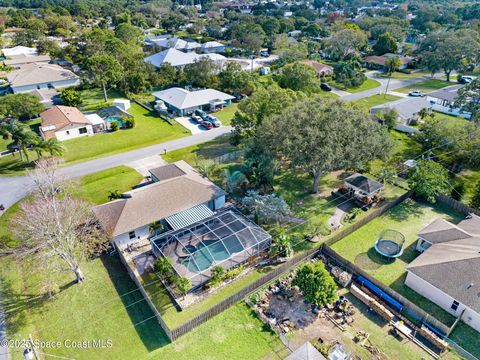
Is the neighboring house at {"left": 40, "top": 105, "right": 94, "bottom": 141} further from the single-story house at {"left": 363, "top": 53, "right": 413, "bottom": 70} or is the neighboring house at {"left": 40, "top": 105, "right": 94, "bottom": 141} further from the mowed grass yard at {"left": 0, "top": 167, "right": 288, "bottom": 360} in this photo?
the single-story house at {"left": 363, "top": 53, "right": 413, "bottom": 70}

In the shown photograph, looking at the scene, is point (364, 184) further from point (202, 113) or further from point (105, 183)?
point (202, 113)

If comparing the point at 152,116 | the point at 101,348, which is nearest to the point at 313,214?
the point at 101,348

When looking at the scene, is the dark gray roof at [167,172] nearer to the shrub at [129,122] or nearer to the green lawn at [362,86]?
the shrub at [129,122]

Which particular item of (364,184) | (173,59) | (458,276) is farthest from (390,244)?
(173,59)

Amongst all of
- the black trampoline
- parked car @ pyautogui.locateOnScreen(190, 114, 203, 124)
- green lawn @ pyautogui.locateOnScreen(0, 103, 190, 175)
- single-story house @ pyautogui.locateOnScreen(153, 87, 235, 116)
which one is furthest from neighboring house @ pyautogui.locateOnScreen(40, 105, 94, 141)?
the black trampoline

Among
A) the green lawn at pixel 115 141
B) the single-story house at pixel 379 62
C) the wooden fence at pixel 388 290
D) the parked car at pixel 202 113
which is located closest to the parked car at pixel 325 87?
the single-story house at pixel 379 62

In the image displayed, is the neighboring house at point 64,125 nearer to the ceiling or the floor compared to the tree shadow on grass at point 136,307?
nearer to the ceiling

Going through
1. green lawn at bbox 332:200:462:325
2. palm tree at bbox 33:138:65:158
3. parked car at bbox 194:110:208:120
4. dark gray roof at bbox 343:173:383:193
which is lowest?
green lawn at bbox 332:200:462:325
